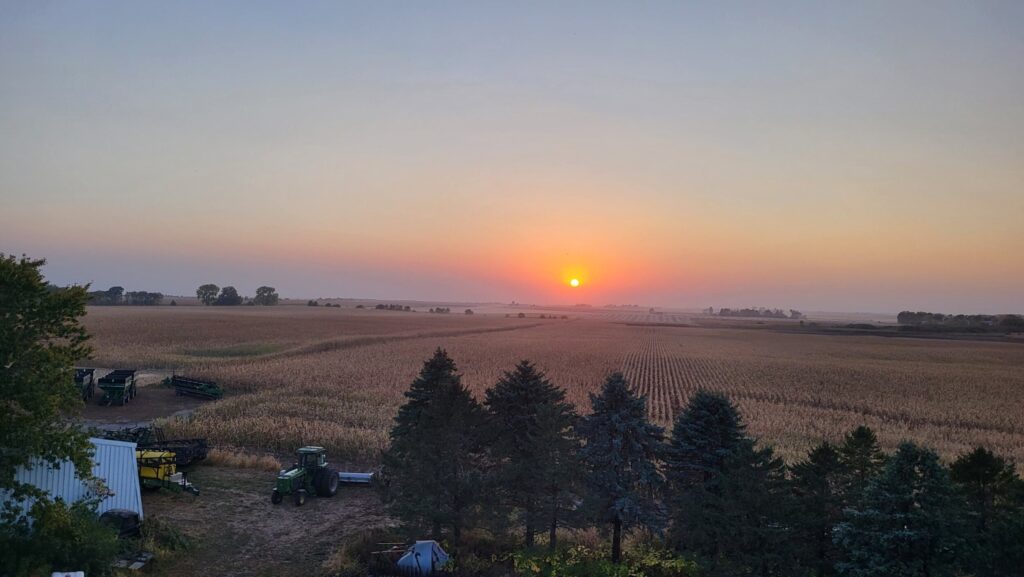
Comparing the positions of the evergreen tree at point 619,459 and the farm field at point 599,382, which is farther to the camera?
the farm field at point 599,382

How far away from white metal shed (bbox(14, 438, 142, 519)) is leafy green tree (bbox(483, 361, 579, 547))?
10.1 meters

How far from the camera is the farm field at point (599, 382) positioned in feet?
88.9

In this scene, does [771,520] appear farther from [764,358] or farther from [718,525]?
[764,358]

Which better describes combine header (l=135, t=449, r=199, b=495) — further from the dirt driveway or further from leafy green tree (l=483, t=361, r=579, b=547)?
leafy green tree (l=483, t=361, r=579, b=547)

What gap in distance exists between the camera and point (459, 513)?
14.0 metres

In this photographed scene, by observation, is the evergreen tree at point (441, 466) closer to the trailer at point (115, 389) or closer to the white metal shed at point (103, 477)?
the white metal shed at point (103, 477)

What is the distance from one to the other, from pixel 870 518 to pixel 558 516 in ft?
21.9

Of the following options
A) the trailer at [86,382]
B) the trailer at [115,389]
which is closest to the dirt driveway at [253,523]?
the trailer at [115,389]

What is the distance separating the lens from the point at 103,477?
14469 millimetres

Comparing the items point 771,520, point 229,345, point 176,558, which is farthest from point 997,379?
point 229,345

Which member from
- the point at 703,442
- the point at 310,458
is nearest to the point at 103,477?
the point at 310,458

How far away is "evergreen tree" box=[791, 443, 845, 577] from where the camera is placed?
12070mm

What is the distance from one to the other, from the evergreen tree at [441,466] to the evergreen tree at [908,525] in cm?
855

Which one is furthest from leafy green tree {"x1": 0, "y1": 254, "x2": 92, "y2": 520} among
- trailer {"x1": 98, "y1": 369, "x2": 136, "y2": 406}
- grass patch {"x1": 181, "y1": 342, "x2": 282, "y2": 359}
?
grass patch {"x1": 181, "y1": 342, "x2": 282, "y2": 359}
